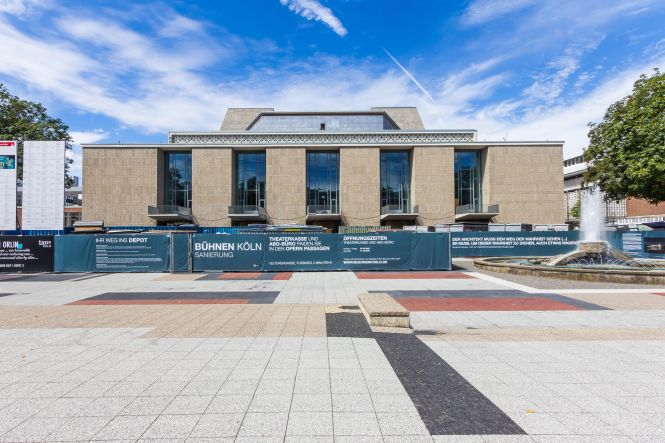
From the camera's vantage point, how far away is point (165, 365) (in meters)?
5.17

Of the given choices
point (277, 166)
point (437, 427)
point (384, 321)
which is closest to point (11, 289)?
point (384, 321)

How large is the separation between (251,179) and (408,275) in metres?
33.9

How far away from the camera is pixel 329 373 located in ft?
15.9

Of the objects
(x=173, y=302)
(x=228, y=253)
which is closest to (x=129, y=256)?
(x=228, y=253)

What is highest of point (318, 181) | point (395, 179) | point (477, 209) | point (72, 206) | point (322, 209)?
point (395, 179)

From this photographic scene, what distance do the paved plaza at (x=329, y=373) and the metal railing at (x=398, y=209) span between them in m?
35.1

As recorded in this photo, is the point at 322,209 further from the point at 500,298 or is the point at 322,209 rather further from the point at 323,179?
the point at 500,298

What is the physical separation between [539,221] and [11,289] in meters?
50.1

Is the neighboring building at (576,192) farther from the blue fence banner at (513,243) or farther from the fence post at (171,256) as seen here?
the fence post at (171,256)

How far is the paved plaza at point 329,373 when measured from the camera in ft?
11.2

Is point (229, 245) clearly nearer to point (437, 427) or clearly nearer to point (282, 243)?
point (282, 243)

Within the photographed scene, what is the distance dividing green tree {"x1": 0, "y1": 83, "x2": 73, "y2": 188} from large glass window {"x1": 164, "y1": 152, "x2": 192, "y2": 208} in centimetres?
Result: 1164

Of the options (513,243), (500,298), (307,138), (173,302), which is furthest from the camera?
(307,138)

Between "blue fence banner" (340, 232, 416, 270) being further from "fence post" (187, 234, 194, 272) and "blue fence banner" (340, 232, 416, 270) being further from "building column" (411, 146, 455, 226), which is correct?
"building column" (411, 146, 455, 226)
